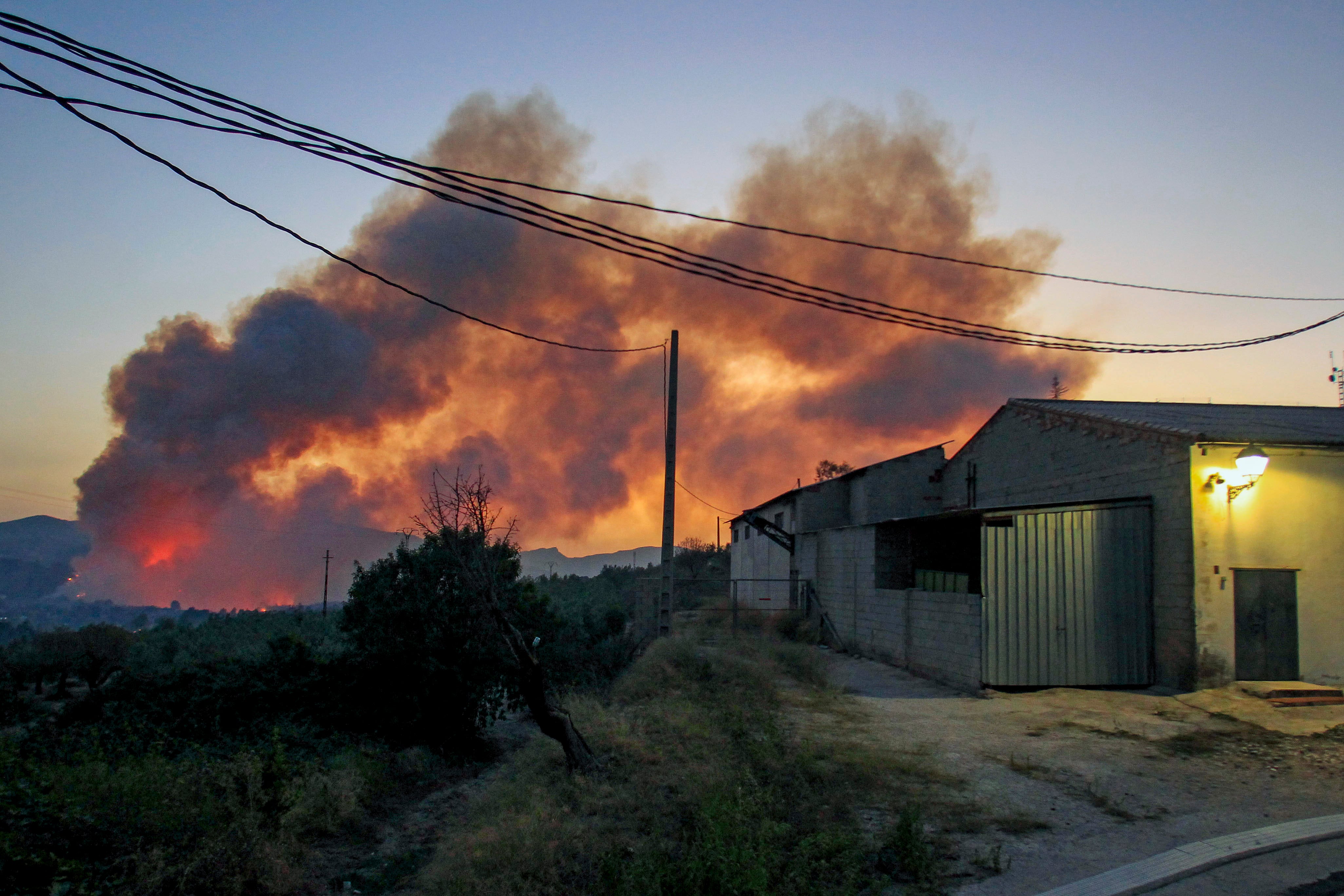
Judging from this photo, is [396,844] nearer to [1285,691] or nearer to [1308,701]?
[1285,691]

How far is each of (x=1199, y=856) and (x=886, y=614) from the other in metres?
13.6

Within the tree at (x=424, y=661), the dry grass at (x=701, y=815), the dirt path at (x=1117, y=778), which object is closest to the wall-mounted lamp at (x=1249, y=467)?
the dirt path at (x=1117, y=778)

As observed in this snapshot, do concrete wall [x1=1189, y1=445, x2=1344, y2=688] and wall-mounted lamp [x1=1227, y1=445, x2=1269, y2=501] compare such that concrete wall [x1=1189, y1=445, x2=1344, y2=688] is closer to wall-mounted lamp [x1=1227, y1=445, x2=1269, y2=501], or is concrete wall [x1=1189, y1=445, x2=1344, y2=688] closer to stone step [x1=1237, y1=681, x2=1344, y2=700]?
wall-mounted lamp [x1=1227, y1=445, x2=1269, y2=501]

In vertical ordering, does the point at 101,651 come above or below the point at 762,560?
below

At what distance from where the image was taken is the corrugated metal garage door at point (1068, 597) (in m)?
14.2

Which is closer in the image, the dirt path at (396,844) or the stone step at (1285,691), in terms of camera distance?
the dirt path at (396,844)

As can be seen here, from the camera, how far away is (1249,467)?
43.0 feet

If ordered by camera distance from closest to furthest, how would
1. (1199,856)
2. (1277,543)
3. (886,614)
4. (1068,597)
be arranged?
(1199,856), (1277,543), (1068,597), (886,614)

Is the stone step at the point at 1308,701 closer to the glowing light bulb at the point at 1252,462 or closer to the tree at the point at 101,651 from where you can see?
the glowing light bulb at the point at 1252,462

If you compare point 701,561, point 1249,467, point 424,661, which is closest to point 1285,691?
point 1249,467

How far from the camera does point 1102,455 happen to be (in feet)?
52.9

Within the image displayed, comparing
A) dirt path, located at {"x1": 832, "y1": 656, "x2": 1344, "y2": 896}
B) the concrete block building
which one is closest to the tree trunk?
dirt path, located at {"x1": 832, "y1": 656, "x2": 1344, "y2": 896}

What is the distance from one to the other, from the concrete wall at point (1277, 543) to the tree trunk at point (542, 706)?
35.1ft

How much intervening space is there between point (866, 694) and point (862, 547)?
732 cm
